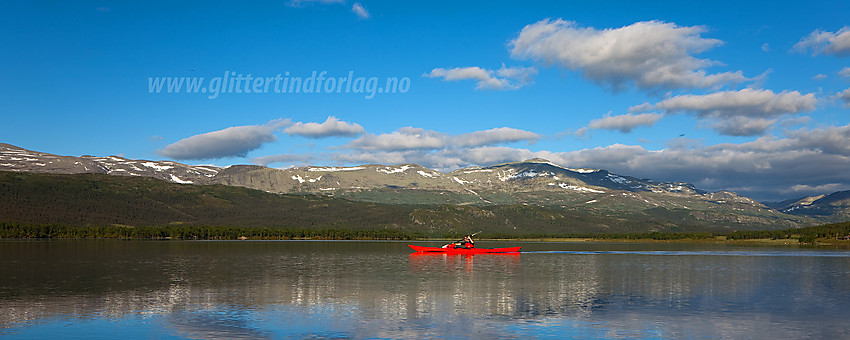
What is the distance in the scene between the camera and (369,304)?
1998 inches

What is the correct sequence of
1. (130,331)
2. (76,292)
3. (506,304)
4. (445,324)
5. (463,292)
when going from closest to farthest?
(130,331) → (445,324) → (506,304) → (76,292) → (463,292)

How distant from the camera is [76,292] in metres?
56.9

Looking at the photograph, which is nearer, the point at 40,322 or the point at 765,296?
the point at 40,322

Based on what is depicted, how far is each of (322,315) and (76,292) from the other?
26637 millimetres

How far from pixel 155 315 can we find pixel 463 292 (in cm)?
2743

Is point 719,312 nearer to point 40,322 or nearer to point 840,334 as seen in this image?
point 840,334

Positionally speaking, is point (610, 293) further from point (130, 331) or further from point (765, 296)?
point (130, 331)

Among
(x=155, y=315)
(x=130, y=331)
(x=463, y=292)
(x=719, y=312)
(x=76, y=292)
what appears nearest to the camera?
(x=130, y=331)

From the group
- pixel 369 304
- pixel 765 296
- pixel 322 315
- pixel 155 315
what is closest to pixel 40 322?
pixel 155 315

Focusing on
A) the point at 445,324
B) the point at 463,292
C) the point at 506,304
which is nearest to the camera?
the point at 445,324

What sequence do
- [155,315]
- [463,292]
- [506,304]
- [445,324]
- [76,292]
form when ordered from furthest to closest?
[463,292], [76,292], [506,304], [155,315], [445,324]

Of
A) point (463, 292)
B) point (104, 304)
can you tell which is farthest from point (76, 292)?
point (463, 292)

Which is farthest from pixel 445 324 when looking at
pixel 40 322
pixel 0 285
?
pixel 0 285

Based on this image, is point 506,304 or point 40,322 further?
point 506,304
